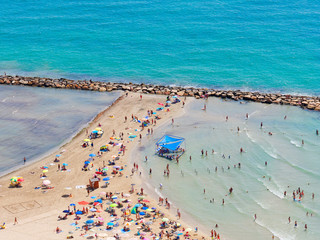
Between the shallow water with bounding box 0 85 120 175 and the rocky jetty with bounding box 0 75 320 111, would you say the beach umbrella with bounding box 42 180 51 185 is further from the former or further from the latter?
the rocky jetty with bounding box 0 75 320 111

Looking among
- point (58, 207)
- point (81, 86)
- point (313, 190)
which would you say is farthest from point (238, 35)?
point (58, 207)

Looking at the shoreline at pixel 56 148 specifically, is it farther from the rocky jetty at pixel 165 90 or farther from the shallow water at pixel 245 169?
the shallow water at pixel 245 169

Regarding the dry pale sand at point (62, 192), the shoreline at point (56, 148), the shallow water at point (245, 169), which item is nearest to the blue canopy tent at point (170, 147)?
the shallow water at point (245, 169)

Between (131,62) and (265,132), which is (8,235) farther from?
(131,62)

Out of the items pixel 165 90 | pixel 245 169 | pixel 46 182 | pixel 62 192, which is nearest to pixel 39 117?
pixel 46 182

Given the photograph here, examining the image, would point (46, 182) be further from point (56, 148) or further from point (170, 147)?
point (170, 147)

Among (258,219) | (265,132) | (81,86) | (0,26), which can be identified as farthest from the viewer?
(0,26)
